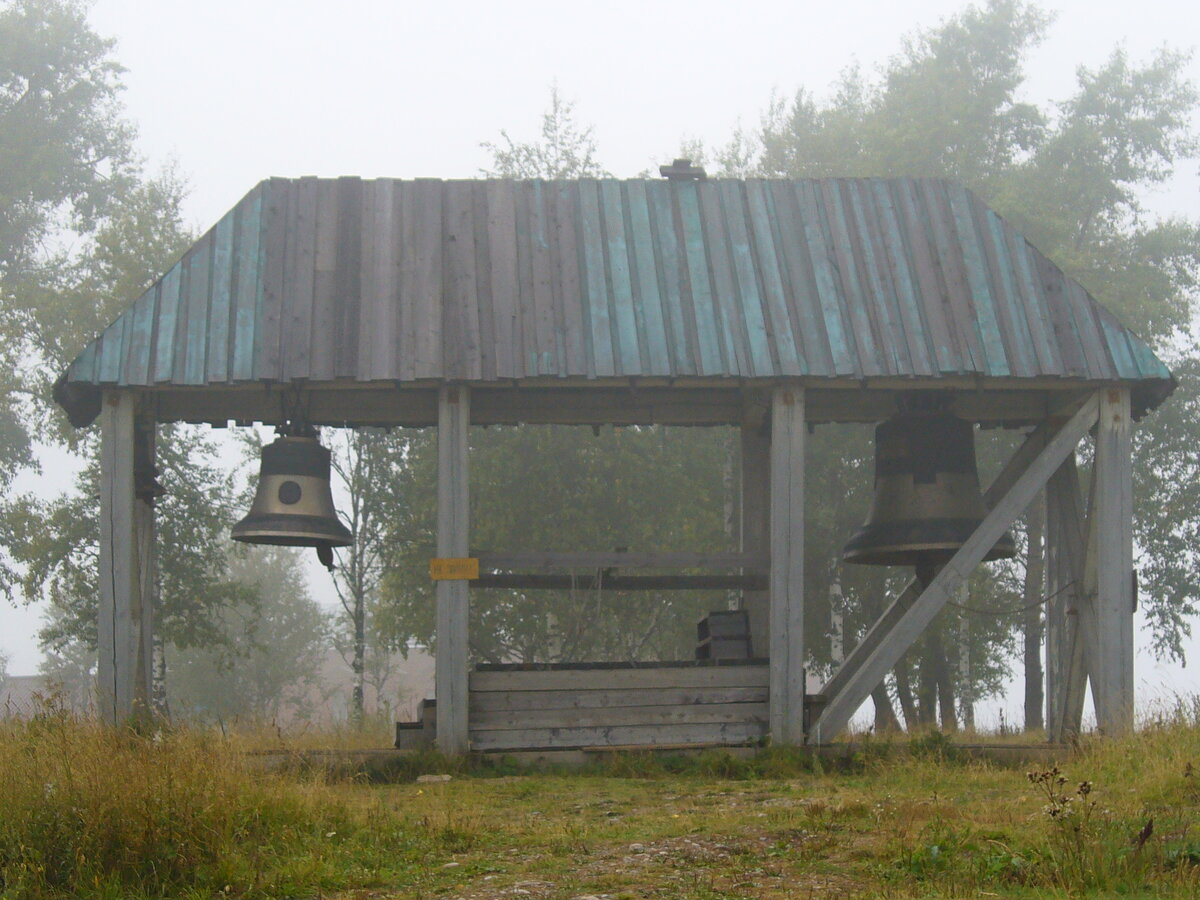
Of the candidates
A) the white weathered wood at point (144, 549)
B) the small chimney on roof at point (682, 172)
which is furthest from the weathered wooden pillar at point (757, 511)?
the white weathered wood at point (144, 549)

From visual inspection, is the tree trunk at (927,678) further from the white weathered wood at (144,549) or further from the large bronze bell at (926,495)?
the white weathered wood at (144,549)

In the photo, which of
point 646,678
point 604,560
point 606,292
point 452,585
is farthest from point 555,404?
point 646,678

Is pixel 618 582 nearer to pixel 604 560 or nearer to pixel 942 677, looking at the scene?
pixel 604 560

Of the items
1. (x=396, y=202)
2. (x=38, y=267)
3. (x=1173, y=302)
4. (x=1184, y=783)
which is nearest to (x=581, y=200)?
(x=396, y=202)

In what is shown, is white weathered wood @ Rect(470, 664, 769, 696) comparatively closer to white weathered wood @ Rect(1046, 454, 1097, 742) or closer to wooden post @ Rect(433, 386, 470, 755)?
wooden post @ Rect(433, 386, 470, 755)

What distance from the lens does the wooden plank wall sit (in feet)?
45.1

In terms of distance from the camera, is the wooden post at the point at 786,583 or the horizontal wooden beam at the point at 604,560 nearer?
the wooden post at the point at 786,583

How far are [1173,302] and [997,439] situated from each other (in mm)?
5802

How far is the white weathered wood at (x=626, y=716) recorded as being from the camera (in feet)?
45.2

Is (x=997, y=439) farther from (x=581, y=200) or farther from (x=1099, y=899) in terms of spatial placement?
(x=1099, y=899)

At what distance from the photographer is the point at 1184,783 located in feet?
31.5

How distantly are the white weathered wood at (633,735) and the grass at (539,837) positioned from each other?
3.06 metres

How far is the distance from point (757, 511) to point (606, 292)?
3.00 meters

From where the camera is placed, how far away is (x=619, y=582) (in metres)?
15.6
